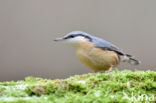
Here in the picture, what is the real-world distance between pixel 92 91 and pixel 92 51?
5.31ft

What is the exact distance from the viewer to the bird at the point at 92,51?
4.16 m

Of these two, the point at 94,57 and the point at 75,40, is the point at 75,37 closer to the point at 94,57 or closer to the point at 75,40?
the point at 75,40

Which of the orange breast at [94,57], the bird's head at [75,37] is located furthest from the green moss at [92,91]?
the bird's head at [75,37]

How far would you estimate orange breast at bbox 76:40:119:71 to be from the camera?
4.15 metres

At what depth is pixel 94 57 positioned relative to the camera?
163 inches

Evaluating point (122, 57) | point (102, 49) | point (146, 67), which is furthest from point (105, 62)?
point (146, 67)

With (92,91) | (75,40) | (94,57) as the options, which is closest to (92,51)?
(94,57)

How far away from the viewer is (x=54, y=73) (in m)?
6.59

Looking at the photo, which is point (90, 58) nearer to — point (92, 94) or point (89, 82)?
point (89, 82)

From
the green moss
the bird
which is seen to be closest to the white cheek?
the bird

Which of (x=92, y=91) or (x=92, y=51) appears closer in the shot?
(x=92, y=91)

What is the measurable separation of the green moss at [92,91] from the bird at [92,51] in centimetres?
111

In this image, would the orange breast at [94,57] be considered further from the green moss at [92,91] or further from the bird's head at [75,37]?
the green moss at [92,91]

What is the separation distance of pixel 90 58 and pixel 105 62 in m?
0.22
